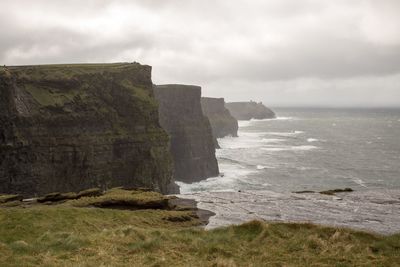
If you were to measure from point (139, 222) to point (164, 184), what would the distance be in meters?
41.8

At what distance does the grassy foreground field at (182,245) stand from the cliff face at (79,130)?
3331 cm

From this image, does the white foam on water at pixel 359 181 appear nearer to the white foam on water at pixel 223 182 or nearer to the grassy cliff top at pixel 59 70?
the white foam on water at pixel 223 182

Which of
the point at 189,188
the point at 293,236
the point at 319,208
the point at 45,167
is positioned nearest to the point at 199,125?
the point at 189,188

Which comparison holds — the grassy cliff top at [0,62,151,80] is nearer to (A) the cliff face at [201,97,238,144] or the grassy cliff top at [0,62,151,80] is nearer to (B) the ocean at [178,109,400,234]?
(B) the ocean at [178,109,400,234]

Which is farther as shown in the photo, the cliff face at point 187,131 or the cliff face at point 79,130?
the cliff face at point 187,131

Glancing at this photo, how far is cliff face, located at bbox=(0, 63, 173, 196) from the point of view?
54688 millimetres

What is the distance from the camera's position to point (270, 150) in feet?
448

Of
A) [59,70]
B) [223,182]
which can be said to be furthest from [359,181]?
[59,70]

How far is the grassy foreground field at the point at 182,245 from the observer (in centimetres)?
1681

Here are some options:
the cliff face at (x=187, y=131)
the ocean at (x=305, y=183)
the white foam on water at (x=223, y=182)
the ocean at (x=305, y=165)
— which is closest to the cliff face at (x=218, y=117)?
the ocean at (x=305, y=183)

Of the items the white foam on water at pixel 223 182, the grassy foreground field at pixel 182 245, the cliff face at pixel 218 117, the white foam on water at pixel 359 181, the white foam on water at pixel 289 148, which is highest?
the cliff face at pixel 218 117

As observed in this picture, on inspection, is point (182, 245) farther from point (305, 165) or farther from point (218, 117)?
point (218, 117)

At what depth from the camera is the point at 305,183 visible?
8244cm

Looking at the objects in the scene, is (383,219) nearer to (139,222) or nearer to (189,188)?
(139,222)
